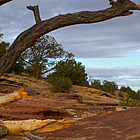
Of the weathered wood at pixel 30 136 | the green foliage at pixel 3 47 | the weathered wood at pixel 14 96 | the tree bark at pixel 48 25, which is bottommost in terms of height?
the weathered wood at pixel 30 136

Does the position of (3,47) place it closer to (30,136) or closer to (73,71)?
(73,71)

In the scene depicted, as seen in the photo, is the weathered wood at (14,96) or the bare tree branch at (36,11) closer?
the weathered wood at (14,96)

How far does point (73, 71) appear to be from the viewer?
80.0 feet

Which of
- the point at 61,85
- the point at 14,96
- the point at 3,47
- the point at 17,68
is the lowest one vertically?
the point at 14,96

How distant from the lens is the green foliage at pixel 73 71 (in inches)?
956

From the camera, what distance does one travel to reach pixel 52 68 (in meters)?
26.1

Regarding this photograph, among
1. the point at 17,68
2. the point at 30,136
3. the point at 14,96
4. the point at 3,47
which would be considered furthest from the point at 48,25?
the point at 17,68

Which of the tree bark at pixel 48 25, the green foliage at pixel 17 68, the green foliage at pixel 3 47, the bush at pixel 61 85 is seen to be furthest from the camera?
the green foliage at pixel 17 68

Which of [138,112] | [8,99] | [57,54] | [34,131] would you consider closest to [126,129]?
[138,112]

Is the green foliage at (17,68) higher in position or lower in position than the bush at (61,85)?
higher

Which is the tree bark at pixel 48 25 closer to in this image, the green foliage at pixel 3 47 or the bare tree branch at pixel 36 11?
the bare tree branch at pixel 36 11

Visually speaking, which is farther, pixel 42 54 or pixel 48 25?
pixel 42 54

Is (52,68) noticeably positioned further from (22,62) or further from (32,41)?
(32,41)

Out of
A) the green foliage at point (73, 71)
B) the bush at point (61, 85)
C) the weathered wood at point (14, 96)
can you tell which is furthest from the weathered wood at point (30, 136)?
the green foliage at point (73, 71)
